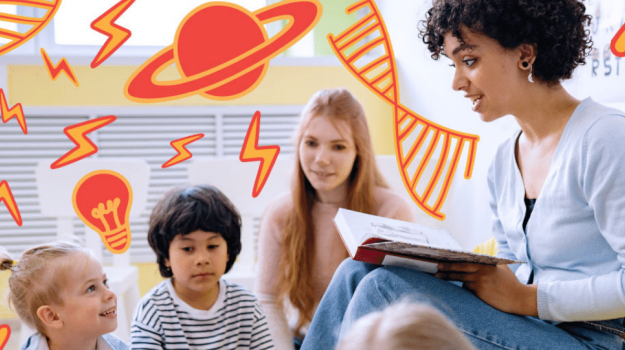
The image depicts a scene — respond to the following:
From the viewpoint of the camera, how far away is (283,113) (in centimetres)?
244

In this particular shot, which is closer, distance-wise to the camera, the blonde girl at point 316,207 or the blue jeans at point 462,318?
the blue jeans at point 462,318

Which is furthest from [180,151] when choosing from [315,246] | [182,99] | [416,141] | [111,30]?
[315,246]

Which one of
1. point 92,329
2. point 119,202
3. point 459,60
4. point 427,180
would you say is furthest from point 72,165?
point 459,60

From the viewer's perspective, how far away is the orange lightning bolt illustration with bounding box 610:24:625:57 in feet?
3.80

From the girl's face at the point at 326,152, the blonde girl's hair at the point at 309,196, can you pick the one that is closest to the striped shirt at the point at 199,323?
the blonde girl's hair at the point at 309,196

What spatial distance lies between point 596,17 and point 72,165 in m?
1.57

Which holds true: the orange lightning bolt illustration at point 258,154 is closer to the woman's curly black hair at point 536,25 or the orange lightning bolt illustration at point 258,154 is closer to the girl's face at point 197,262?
the girl's face at point 197,262

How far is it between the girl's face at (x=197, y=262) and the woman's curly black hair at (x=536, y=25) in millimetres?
634

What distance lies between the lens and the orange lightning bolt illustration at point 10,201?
2.20 m

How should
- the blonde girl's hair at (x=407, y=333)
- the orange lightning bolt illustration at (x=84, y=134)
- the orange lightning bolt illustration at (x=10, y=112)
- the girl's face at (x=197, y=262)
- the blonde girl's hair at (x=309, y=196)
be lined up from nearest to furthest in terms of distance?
the blonde girl's hair at (x=407, y=333), the girl's face at (x=197, y=262), the blonde girl's hair at (x=309, y=196), the orange lightning bolt illustration at (x=10, y=112), the orange lightning bolt illustration at (x=84, y=134)

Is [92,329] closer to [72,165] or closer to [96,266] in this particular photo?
[96,266]

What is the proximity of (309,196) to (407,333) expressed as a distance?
0.94m

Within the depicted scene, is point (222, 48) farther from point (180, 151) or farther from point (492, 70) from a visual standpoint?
point (492, 70)

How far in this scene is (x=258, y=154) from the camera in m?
2.12
